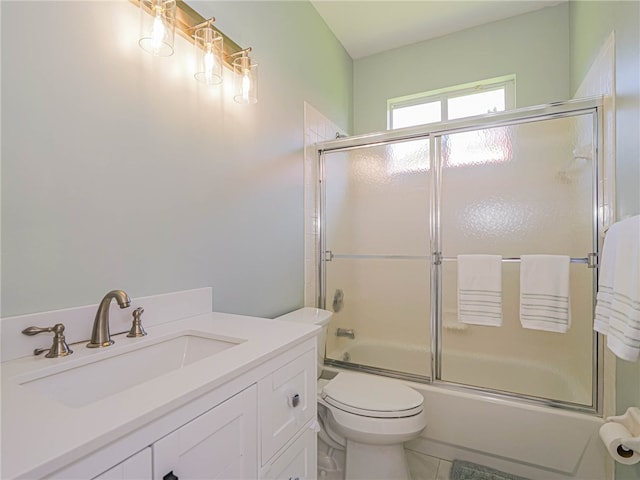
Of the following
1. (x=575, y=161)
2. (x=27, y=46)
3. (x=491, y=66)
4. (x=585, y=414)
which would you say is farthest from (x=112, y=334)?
(x=491, y=66)

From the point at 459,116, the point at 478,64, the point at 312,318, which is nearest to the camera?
the point at 312,318

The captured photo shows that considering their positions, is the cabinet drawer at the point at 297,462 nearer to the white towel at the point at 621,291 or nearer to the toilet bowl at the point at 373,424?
the toilet bowl at the point at 373,424

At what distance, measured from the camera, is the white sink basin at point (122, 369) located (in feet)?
2.25

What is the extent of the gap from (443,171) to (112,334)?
1783mm

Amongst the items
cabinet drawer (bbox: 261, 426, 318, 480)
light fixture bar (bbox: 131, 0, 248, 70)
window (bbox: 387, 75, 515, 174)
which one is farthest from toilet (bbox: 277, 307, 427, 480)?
light fixture bar (bbox: 131, 0, 248, 70)

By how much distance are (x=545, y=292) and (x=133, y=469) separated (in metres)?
1.75

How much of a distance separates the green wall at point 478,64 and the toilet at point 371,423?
81.8 inches

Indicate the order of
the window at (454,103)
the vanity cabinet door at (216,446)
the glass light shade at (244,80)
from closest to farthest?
the vanity cabinet door at (216,446), the glass light shade at (244,80), the window at (454,103)

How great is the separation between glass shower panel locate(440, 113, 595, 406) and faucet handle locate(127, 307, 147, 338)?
5.13 ft

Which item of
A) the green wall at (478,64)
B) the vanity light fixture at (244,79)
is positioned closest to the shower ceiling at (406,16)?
the green wall at (478,64)

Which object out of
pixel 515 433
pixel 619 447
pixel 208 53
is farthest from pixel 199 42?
pixel 515 433

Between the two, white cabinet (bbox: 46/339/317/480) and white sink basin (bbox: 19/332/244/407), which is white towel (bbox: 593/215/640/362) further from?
white sink basin (bbox: 19/332/244/407)

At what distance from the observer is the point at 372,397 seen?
1473 millimetres

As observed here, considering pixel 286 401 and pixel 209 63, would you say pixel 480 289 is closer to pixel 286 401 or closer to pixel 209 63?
pixel 286 401
